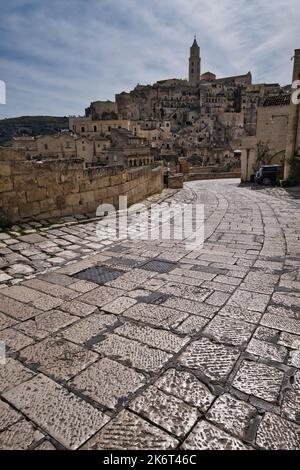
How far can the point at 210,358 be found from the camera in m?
2.28

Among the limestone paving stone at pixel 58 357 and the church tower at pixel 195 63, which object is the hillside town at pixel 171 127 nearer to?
the church tower at pixel 195 63

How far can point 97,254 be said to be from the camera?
15.8ft

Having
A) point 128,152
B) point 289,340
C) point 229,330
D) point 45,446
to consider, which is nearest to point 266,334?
point 289,340

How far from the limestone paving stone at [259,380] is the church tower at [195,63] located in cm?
10892

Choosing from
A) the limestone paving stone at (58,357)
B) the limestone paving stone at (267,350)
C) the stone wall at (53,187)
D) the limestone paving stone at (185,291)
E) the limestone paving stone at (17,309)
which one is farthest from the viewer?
the stone wall at (53,187)

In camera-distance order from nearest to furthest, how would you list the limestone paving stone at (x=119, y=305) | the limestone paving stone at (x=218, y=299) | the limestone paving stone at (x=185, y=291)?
the limestone paving stone at (x=119, y=305) → the limestone paving stone at (x=218, y=299) → the limestone paving stone at (x=185, y=291)

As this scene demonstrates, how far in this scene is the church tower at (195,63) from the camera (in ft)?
321

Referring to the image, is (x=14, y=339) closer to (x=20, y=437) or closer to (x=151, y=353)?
(x=20, y=437)

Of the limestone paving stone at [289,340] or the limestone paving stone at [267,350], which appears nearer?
the limestone paving stone at [267,350]

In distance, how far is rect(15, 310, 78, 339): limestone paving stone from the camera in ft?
8.60

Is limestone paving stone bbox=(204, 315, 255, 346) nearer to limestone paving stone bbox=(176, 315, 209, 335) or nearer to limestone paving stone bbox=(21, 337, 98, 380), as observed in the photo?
limestone paving stone bbox=(176, 315, 209, 335)

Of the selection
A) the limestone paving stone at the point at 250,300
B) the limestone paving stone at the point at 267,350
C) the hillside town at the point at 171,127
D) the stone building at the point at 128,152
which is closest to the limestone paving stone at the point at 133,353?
the limestone paving stone at the point at 267,350

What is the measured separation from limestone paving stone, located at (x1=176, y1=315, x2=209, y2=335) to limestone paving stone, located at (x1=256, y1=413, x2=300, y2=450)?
3.10ft

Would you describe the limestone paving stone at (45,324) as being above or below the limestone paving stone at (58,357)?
above
